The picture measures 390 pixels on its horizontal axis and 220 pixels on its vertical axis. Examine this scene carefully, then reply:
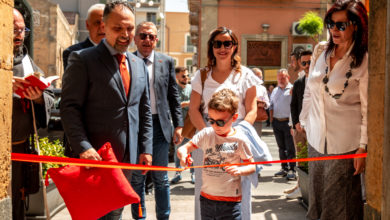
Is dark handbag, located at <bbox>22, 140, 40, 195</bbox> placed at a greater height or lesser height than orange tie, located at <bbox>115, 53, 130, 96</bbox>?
lesser

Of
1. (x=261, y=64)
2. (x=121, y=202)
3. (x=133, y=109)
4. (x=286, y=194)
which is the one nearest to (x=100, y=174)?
(x=121, y=202)

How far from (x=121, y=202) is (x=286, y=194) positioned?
4.32 meters

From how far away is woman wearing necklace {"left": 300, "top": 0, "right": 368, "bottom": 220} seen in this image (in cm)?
324

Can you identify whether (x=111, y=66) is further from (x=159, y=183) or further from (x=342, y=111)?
(x=159, y=183)

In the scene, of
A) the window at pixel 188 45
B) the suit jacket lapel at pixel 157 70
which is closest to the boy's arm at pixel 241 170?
the suit jacket lapel at pixel 157 70

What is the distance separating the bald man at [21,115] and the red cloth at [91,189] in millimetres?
885

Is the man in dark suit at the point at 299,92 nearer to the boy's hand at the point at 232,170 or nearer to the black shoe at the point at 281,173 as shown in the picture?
the black shoe at the point at 281,173

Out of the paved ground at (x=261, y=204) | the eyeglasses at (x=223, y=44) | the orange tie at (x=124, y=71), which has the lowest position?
the paved ground at (x=261, y=204)

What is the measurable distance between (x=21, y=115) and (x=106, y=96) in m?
0.93

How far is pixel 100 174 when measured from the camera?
10.2 ft

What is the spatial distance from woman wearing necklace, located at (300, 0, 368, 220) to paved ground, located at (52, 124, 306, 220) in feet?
7.76

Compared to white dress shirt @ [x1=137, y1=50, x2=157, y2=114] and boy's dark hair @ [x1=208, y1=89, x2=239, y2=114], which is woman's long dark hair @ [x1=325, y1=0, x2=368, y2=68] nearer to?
boy's dark hair @ [x1=208, y1=89, x2=239, y2=114]

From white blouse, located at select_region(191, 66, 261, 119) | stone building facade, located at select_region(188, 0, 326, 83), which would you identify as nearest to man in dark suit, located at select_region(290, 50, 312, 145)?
white blouse, located at select_region(191, 66, 261, 119)

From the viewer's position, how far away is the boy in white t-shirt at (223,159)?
342 centimetres
